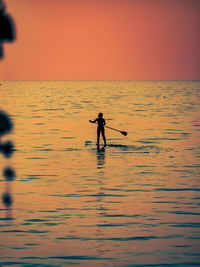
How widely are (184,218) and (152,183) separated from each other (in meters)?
5.65

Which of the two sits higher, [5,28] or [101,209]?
[5,28]

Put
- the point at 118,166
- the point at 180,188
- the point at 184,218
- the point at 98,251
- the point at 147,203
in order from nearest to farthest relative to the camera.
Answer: the point at 98,251
the point at 184,218
the point at 147,203
the point at 180,188
the point at 118,166

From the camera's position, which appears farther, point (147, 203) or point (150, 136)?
point (150, 136)

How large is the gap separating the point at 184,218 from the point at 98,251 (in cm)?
369

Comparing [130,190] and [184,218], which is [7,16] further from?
[130,190]

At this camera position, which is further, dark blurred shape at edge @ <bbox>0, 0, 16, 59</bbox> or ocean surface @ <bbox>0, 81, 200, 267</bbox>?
ocean surface @ <bbox>0, 81, 200, 267</bbox>

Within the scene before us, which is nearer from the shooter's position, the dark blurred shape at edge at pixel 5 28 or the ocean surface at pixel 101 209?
the dark blurred shape at edge at pixel 5 28

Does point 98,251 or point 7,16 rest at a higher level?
point 7,16

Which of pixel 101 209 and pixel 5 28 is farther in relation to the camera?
pixel 101 209

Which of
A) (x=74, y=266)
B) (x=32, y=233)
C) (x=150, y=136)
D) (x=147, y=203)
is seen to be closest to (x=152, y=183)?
(x=147, y=203)

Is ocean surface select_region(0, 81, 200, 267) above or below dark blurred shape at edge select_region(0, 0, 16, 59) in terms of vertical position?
below

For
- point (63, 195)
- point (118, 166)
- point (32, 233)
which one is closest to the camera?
point (32, 233)

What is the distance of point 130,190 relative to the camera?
54.3 ft

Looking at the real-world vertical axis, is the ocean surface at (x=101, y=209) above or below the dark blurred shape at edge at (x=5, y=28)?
below
